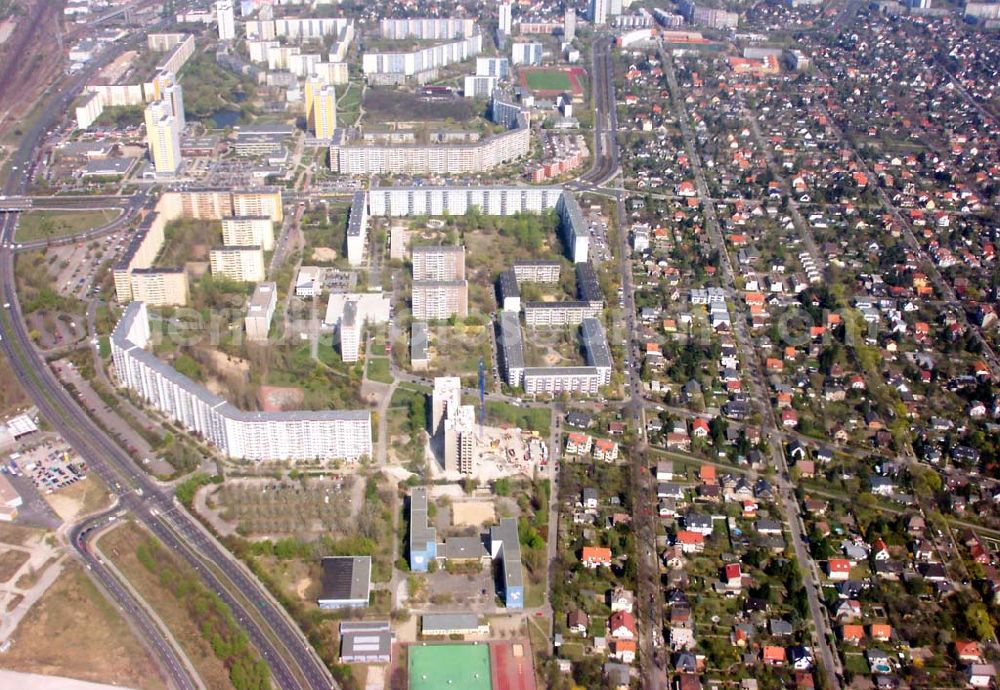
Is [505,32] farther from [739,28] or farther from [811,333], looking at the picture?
[811,333]

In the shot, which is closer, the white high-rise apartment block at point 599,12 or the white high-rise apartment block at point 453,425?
the white high-rise apartment block at point 453,425

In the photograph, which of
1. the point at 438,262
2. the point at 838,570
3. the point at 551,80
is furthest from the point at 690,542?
the point at 551,80

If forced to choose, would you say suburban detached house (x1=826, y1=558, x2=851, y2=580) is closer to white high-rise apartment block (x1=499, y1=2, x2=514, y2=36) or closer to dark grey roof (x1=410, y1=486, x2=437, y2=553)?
dark grey roof (x1=410, y1=486, x2=437, y2=553)

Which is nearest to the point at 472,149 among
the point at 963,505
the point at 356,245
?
the point at 356,245

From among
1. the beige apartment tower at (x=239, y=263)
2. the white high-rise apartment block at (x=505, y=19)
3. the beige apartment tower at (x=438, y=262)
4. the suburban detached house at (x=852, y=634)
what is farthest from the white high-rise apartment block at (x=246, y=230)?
the white high-rise apartment block at (x=505, y=19)

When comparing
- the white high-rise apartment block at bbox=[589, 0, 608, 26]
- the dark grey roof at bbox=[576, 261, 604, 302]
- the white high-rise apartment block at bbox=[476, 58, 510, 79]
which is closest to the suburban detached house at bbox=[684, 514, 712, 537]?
the dark grey roof at bbox=[576, 261, 604, 302]

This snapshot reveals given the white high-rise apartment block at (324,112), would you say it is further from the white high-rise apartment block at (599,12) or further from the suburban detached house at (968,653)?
the suburban detached house at (968,653)

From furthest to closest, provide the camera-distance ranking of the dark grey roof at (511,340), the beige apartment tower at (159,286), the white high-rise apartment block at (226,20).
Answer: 1. the white high-rise apartment block at (226,20)
2. the beige apartment tower at (159,286)
3. the dark grey roof at (511,340)
